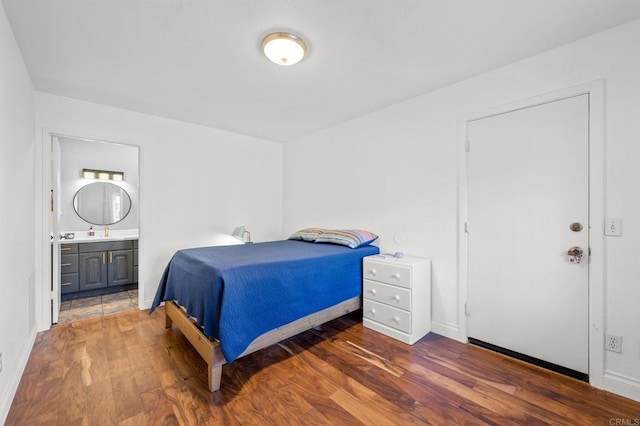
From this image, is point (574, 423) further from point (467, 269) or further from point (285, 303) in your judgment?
point (285, 303)

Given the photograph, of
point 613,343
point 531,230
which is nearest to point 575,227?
point 531,230

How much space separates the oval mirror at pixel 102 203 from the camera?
163 inches

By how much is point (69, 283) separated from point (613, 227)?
558cm

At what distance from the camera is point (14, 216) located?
1.82 meters

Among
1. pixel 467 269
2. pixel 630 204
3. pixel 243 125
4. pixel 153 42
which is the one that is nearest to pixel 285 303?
pixel 467 269

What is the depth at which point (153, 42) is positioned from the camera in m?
1.88

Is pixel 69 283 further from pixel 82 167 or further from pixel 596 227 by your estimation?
pixel 596 227

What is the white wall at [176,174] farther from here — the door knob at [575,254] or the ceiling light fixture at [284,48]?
the door knob at [575,254]

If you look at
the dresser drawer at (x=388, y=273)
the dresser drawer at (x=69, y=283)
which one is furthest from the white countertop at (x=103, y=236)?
the dresser drawer at (x=388, y=273)

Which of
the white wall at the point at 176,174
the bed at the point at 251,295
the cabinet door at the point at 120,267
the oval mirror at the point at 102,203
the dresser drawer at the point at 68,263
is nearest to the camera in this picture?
the bed at the point at 251,295

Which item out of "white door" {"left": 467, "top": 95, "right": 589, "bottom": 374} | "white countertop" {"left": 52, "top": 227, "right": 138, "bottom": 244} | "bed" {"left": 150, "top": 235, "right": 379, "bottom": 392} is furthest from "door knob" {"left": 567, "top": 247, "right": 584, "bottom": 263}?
"white countertop" {"left": 52, "top": 227, "right": 138, "bottom": 244}

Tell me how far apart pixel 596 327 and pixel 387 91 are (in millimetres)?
2461

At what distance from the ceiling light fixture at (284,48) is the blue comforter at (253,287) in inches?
60.3

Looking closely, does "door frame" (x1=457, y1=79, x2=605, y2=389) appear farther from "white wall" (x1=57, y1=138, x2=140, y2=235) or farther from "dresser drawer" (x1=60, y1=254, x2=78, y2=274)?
"dresser drawer" (x1=60, y1=254, x2=78, y2=274)
